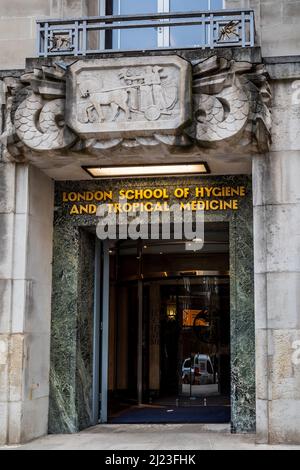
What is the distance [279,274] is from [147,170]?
115 inches

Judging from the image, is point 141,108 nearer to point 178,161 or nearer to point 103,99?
point 103,99

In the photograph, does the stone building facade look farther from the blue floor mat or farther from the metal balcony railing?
the blue floor mat

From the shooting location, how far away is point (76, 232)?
1234 cm

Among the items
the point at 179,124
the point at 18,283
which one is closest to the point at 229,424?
the point at 18,283

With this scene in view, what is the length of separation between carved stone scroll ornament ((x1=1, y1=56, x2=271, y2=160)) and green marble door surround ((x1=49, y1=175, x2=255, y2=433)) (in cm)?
165

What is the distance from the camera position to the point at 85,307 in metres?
12.5

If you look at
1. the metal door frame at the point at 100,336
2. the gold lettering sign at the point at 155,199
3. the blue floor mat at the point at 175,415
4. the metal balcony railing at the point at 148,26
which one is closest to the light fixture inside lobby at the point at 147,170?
the gold lettering sign at the point at 155,199

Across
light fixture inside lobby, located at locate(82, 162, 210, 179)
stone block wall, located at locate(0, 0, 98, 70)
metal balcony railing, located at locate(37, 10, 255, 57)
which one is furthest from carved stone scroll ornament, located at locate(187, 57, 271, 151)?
stone block wall, located at locate(0, 0, 98, 70)

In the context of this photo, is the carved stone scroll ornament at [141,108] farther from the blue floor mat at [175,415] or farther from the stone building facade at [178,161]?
the blue floor mat at [175,415]

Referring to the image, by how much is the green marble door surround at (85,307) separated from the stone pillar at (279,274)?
1.48 metres

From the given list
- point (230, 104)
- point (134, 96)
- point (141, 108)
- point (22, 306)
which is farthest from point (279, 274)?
point (22, 306)

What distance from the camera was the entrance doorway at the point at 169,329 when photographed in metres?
14.2

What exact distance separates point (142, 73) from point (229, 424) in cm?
609
